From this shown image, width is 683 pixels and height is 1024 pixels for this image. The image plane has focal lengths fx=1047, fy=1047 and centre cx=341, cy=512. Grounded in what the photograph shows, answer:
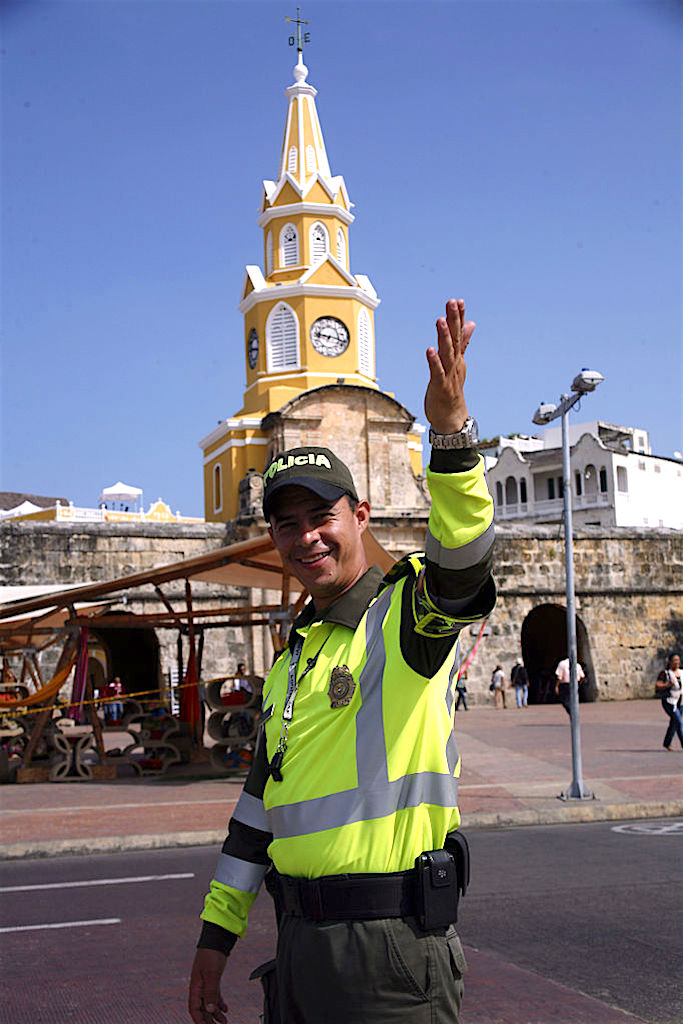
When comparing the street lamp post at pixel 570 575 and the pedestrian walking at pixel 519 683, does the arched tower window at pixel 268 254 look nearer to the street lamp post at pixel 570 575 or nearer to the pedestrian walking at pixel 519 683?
the pedestrian walking at pixel 519 683

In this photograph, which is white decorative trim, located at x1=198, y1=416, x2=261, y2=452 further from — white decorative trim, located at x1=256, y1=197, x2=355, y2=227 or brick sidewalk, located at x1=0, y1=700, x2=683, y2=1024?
brick sidewalk, located at x1=0, y1=700, x2=683, y2=1024

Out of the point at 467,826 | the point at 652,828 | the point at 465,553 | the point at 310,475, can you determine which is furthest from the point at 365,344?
the point at 465,553

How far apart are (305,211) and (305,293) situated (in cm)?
323

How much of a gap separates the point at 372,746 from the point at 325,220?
35514mm

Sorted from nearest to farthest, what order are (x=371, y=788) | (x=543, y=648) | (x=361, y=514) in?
(x=371, y=788) < (x=361, y=514) < (x=543, y=648)

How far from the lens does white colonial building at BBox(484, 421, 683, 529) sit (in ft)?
192

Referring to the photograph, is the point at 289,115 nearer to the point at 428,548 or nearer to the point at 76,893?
the point at 76,893

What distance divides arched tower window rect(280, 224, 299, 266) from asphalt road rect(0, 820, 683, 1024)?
96.0 ft

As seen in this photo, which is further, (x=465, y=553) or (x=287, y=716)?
(x=287, y=716)

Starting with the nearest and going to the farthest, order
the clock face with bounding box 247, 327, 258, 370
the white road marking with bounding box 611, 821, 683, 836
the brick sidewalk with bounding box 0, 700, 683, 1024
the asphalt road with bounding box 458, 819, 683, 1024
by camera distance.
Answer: the brick sidewalk with bounding box 0, 700, 683, 1024, the asphalt road with bounding box 458, 819, 683, 1024, the white road marking with bounding box 611, 821, 683, 836, the clock face with bounding box 247, 327, 258, 370

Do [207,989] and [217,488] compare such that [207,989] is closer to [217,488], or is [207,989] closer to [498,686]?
[498,686]

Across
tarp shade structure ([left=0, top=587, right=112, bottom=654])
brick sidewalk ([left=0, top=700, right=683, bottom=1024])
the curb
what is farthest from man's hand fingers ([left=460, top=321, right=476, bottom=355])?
tarp shade structure ([left=0, top=587, right=112, bottom=654])

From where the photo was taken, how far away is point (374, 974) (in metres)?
2.21

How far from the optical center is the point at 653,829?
9.99 m
